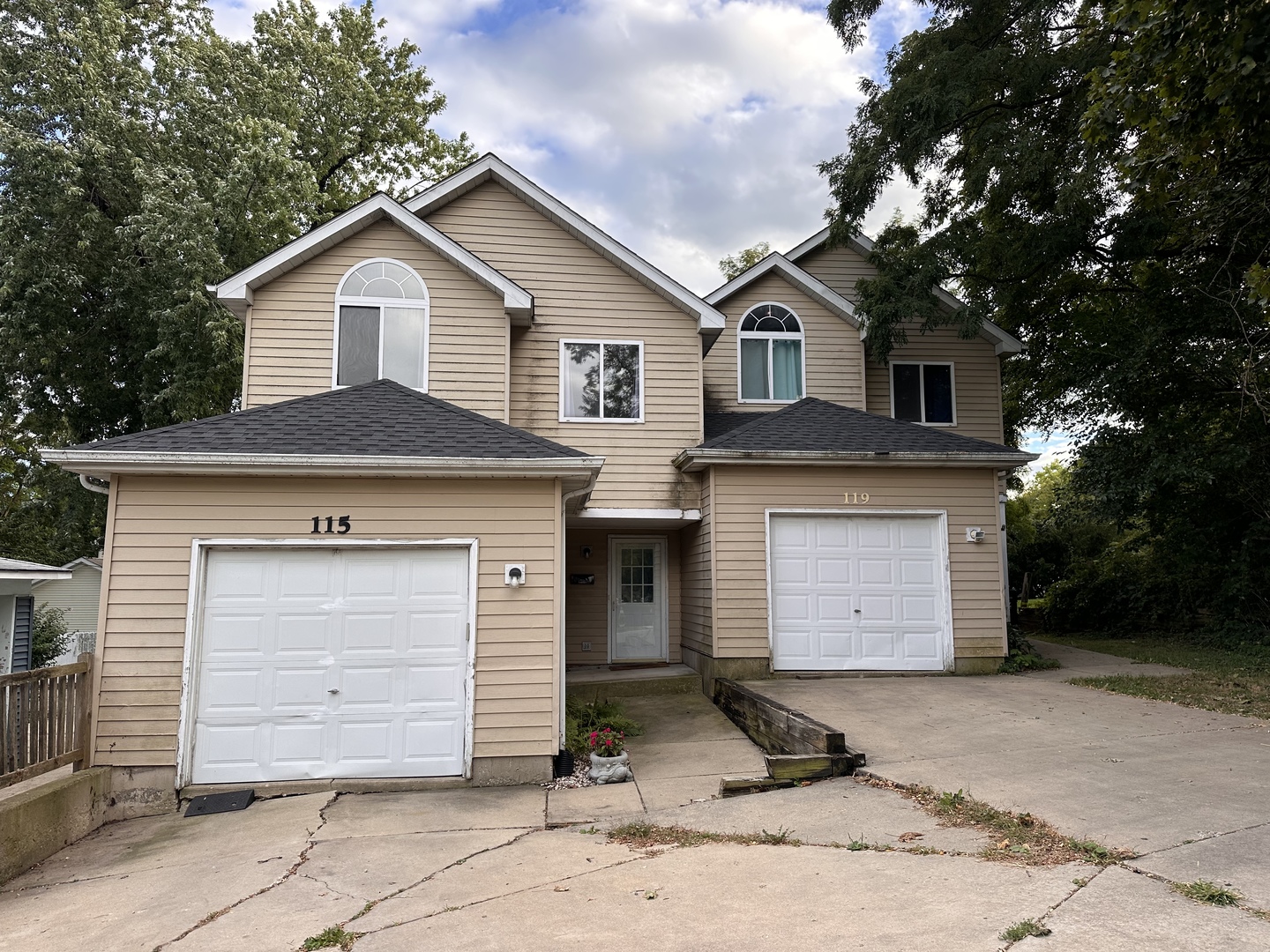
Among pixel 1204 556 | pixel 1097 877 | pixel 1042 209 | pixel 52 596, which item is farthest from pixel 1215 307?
pixel 52 596

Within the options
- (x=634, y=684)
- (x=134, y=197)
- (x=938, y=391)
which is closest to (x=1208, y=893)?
(x=634, y=684)

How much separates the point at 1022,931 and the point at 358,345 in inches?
430

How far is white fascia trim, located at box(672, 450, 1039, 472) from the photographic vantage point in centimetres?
1140

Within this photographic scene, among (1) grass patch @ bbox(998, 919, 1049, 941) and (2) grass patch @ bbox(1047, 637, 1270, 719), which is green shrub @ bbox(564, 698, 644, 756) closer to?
(1) grass patch @ bbox(998, 919, 1049, 941)

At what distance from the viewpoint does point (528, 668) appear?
791 centimetres

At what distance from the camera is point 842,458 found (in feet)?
37.4

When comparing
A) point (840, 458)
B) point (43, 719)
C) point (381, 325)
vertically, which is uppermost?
point (381, 325)

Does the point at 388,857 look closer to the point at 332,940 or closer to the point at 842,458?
the point at 332,940

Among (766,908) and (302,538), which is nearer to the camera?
(766,908)

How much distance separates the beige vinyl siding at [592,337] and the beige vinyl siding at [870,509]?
4.09 ft

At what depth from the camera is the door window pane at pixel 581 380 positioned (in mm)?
12898

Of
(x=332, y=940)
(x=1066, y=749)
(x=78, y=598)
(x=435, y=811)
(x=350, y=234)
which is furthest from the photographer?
(x=78, y=598)

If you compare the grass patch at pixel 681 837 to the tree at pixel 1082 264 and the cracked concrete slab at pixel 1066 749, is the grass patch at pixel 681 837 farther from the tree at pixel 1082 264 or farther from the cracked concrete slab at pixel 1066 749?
the tree at pixel 1082 264

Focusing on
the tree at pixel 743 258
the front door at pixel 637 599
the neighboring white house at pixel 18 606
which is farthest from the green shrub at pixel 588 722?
the tree at pixel 743 258
